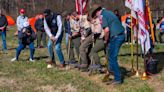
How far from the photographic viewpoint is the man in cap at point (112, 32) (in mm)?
10797

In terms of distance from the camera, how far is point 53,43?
1377 cm

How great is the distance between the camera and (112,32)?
35.8ft

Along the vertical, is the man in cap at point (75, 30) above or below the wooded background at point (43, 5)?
below

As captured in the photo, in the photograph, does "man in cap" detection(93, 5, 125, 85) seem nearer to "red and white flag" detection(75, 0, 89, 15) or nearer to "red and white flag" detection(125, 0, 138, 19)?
"red and white flag" detection(125, 0, 138, 19)

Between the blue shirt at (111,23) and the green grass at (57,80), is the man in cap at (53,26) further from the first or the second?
the blue shirt at (111,23)

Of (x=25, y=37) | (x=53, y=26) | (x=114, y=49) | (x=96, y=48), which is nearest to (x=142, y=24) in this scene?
(x=96, y=48)

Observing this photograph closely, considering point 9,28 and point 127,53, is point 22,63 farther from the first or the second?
point 9,28

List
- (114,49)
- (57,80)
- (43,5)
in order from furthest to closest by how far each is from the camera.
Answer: (43,5) < (57,80) < (114,49)

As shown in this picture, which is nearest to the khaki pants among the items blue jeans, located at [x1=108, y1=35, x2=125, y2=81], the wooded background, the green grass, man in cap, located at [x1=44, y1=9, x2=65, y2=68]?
the green grass

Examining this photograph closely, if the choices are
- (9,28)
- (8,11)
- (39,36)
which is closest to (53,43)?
(39,36)

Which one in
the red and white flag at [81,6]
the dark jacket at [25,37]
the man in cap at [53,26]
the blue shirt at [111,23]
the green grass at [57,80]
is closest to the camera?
the blue shirt at [111,23]

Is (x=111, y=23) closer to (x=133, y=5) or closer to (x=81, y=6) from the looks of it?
(x=133, y=5)

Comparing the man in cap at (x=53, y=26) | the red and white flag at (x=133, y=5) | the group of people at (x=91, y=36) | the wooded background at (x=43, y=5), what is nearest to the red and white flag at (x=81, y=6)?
the group of people at (x=91, y=36)

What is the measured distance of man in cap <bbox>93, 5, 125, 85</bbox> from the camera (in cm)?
1080
